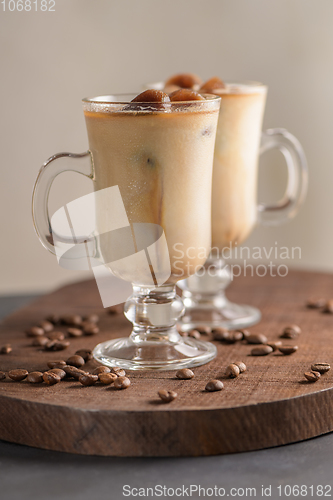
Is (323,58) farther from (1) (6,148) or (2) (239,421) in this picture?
(2) (239,421)

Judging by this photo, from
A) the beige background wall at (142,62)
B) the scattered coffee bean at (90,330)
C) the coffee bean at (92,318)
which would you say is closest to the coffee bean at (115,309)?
the coffee bean at (92,318)

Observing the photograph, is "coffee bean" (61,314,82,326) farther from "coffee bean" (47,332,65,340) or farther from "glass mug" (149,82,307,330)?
"glass mug" (149,82,307,330)

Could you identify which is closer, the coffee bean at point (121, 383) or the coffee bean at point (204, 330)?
the coffee bean at point (121, 383)

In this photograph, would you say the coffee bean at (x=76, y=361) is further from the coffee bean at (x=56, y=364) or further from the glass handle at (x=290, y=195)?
the glass handle at (x=290, y=195)

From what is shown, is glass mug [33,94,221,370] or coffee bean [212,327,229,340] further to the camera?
coffee bean [212,327,229,340]

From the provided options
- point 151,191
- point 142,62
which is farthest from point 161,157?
point 142,62

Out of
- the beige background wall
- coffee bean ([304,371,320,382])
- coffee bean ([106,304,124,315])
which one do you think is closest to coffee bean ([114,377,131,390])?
coffee bean ([304,371,320,382])

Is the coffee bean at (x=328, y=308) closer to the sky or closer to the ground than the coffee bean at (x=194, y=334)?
closer to the ground
